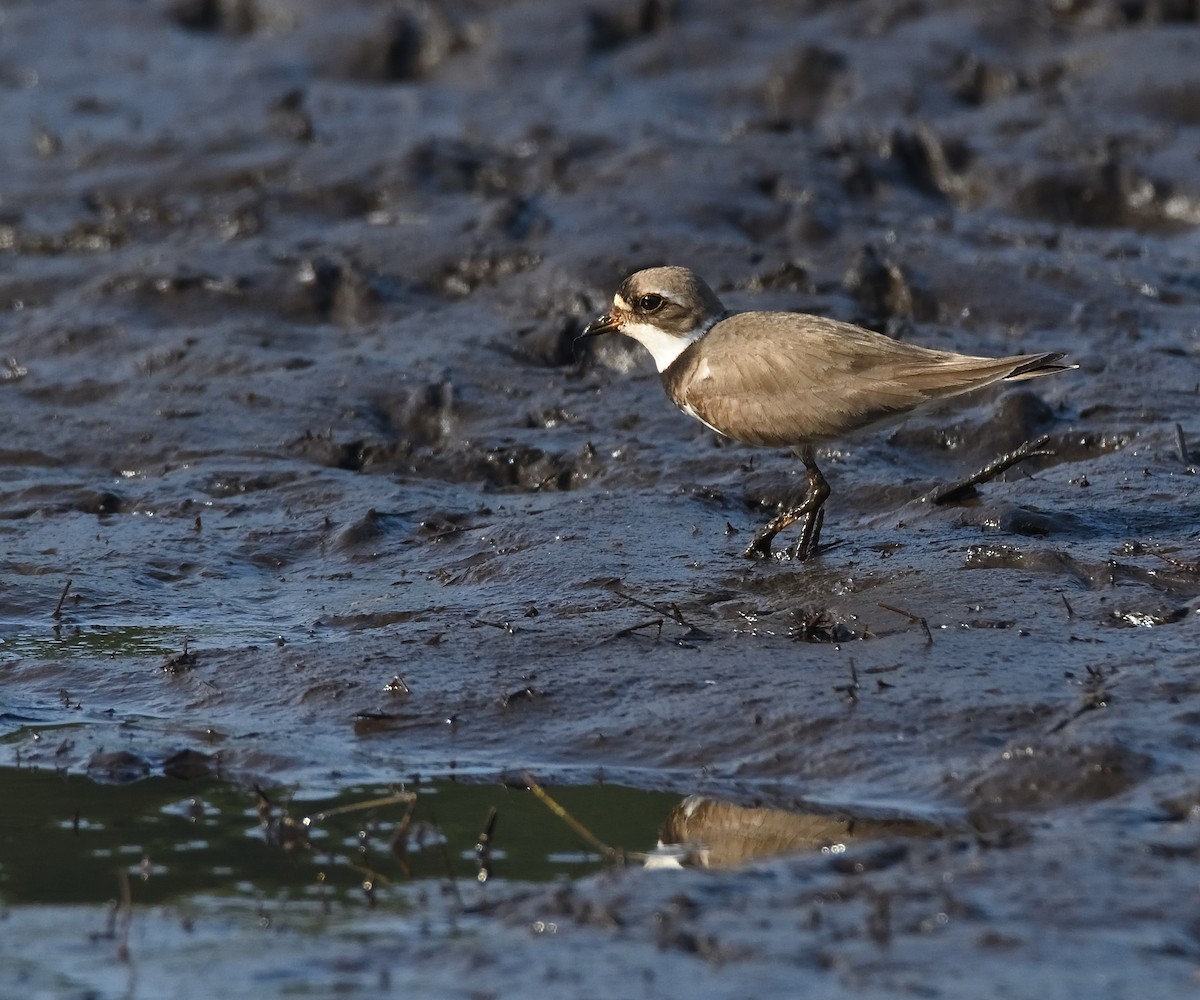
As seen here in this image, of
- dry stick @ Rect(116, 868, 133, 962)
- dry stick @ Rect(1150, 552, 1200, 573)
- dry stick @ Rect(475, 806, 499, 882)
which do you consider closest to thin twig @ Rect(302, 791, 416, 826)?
dry stick @ Rect(475, 806, 499, 882)

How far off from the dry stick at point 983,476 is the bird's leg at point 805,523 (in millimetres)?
715

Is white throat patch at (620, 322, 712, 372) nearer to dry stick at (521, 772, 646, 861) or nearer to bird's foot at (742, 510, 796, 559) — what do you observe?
bird's foot at (742, 510, 796, 559)

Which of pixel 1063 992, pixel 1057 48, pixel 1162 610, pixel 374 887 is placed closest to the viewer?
pixel 1063 992

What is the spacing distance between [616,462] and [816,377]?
1.81 m

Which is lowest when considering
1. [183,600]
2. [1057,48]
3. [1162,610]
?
[183,600]

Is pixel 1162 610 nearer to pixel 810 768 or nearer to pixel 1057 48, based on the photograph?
pixel 810 768

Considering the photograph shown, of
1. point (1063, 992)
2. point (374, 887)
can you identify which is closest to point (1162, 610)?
point (1063, 992)

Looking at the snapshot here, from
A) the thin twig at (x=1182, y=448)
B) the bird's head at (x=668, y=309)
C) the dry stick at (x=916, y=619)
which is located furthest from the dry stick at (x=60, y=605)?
the thin twig at (x=1182, y=448)

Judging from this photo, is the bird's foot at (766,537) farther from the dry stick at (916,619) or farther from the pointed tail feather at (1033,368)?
the pointed tail feather at (1033,368)

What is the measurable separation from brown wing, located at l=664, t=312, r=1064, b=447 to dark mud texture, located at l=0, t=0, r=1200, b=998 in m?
0.60

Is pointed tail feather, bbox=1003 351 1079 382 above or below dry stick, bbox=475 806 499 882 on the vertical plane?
above

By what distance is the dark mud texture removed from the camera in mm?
5289

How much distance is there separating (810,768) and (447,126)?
31.2ft

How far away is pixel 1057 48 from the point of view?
15.1 metres
